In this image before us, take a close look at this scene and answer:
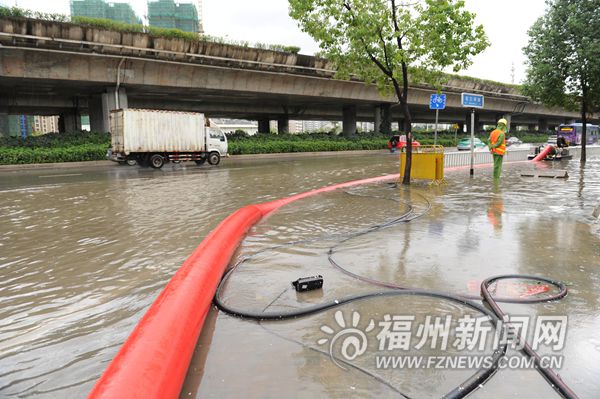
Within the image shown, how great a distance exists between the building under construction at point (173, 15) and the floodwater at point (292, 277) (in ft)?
154

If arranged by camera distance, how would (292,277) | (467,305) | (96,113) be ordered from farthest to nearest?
(96,113) → (292,277) → (467,305)

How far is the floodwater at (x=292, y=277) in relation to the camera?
285 cm

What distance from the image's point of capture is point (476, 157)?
2012cm

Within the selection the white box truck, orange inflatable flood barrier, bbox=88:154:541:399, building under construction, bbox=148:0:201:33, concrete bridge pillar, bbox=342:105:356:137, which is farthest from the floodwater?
building under construction, bbox=148:0:201:33

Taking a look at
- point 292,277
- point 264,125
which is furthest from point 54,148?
point 264,125

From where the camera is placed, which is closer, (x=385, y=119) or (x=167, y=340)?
(x=167, y=340)

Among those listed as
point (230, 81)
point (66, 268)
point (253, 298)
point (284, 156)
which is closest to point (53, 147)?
point (230, 81)

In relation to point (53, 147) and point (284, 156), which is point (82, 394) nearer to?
point (53, 147)

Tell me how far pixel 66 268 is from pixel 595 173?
A: 17.4m

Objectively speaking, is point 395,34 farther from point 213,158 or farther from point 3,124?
point 3,124

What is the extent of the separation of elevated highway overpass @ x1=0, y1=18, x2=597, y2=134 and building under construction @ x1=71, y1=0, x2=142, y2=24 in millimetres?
10233

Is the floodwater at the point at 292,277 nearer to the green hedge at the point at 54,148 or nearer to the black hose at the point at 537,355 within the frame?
the black hose at the point at 537,355

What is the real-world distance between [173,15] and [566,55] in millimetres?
45366

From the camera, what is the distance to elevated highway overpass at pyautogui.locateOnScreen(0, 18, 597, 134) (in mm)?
21906
